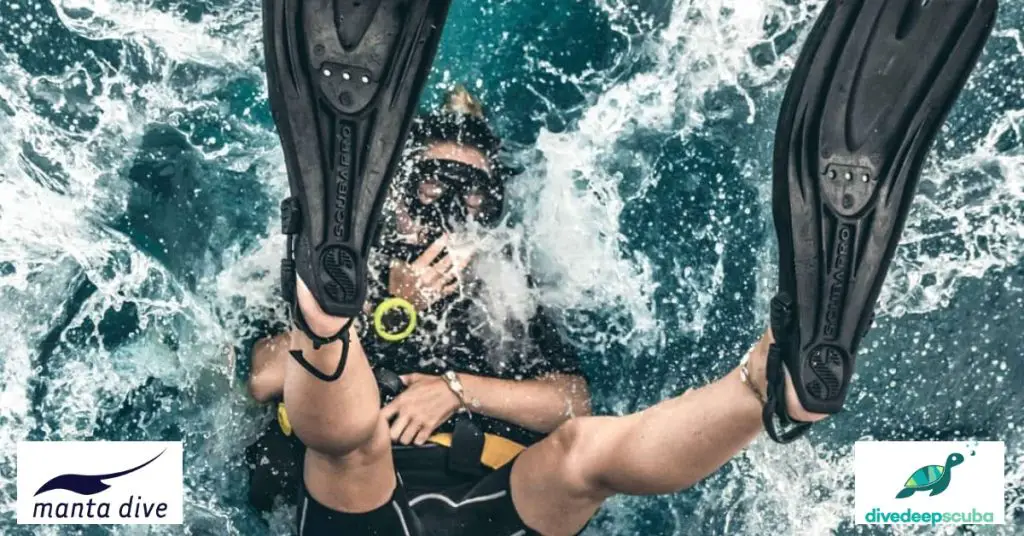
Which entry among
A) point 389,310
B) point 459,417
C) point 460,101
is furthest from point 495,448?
point 460,101

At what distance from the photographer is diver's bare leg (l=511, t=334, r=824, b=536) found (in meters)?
1.90

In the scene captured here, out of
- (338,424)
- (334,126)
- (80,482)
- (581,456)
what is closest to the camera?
(334,126)

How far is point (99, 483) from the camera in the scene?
2.24 m

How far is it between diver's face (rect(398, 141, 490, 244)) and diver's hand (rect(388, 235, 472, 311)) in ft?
0.11

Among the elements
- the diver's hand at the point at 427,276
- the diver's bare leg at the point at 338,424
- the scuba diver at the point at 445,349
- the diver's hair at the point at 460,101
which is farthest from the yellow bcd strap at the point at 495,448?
the diver's hair at the point at 460,101

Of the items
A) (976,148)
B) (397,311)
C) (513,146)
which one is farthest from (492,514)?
(976,148)

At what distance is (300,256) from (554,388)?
0.65 meters

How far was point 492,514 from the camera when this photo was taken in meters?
2.19

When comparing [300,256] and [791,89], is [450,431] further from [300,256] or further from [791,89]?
[791,89]

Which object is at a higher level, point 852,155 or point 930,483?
point 852,155

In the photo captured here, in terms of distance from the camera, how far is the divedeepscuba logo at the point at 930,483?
7.44 ft

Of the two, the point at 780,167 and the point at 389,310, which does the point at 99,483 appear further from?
the point at 780,167

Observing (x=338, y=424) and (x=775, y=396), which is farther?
(x=338, y=424)

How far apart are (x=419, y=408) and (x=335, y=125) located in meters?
0.63
